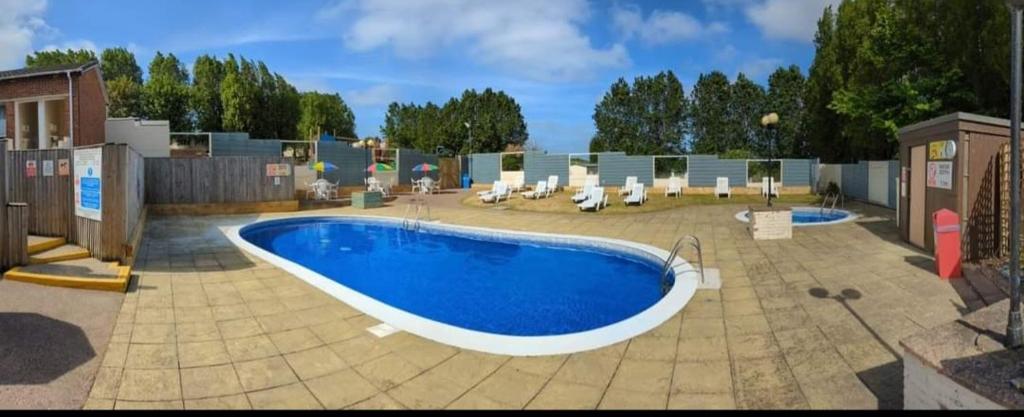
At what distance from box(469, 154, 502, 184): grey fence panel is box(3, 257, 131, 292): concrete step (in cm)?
2324

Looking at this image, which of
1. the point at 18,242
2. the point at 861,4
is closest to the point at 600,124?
the point at 861,4

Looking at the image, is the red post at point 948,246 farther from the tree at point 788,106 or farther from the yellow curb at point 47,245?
the tree at point 788,106

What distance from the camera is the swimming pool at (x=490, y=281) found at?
512 centimetres

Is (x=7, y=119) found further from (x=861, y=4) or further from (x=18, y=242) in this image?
(x=861, y=4)

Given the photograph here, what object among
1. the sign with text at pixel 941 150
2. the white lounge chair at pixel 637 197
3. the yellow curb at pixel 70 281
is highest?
the sign with text at pixel 941 150

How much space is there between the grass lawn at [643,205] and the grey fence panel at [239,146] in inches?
369

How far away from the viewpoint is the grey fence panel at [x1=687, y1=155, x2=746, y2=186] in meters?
23.2

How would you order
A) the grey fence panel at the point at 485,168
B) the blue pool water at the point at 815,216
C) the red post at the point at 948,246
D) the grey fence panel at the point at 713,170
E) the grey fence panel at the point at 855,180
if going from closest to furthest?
the red post at the point at 948,246, the blue pool water at the point at 815,216, the grey fence panel at the point at 855,180, the grey fence panel at the point at 713,170, the grey fence panel at the point at 485,168

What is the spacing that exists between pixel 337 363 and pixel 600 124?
A: 43373mm

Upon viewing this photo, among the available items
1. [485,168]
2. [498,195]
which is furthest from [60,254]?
[485,168]

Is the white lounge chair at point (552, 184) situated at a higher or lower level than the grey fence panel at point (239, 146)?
lower

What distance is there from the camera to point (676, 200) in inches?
794


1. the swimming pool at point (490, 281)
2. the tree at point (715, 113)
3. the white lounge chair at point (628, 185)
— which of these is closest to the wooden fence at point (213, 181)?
the swimming pool at point (490, 281)

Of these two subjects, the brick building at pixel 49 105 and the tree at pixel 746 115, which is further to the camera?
the tree at pixel 746 115
